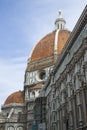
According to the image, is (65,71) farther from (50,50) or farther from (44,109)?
(50,50)

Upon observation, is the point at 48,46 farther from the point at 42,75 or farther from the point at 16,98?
the point at 16,98

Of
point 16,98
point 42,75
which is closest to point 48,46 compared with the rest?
point 42,75

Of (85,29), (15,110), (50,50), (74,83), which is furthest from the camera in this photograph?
(50,50)

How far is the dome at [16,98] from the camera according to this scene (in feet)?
173

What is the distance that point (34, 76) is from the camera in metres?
52.6

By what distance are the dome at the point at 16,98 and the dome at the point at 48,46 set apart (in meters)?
7.79

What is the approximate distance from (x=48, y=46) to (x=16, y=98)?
13.2 m

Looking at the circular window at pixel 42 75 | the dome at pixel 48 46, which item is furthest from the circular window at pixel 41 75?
the dome at pixel 48 46

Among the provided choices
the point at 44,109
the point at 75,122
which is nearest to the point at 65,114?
the point at 75,122

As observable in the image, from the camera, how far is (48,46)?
55594 mm

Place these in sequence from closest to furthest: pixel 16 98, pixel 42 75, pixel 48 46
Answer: pixel 42 75, pixel 16 98, pixel 48 46

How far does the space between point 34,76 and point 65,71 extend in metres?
25.9

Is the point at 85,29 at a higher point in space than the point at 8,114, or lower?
higher

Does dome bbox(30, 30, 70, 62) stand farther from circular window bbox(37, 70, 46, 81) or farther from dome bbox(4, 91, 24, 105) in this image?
dome bbox(4, 91, 24, 105)
